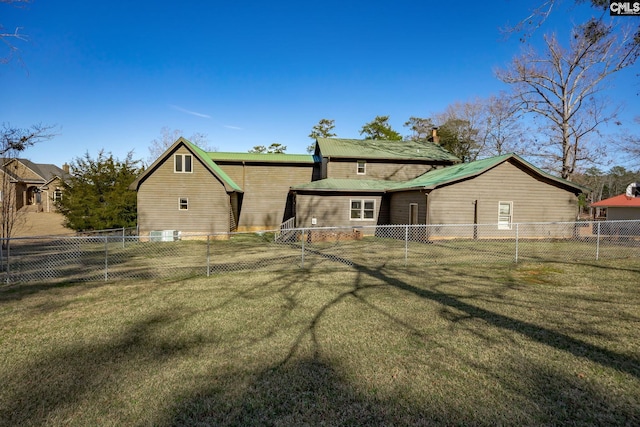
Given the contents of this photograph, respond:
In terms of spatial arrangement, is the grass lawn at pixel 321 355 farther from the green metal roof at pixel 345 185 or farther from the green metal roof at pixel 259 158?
A: the green metal roof at pixel 259 158

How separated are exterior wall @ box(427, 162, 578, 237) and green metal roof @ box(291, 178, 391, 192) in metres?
4.51

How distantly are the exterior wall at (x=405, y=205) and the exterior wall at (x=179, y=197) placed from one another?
10.6 meters

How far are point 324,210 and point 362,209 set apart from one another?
101 inches

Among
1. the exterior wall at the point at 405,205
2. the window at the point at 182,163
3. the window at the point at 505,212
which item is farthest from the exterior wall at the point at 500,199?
the window at the point at 182,163

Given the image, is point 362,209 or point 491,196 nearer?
point 491,196

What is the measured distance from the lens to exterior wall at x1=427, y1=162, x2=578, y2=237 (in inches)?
701

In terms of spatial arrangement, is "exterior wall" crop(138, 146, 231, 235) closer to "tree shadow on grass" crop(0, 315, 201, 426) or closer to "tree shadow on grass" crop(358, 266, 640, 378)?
"tree shadow on grass" crop(358, 266, 640, 378)

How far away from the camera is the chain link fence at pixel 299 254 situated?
10.1 m

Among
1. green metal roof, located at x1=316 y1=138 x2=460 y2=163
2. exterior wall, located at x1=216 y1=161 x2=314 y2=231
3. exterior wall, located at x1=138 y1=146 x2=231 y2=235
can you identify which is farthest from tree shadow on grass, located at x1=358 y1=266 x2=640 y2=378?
exterior wall, located at x1=216 y1=161 x2=314 y2=231

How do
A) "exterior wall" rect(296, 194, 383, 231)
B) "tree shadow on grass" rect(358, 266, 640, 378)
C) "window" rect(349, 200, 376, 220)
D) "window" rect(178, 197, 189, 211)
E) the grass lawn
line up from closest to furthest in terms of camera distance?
the grass lawn < "tree shadow on grass" rect(358, 266, 640, 378) < "window" rect(178, 197, 189, 211) < "exterior wall" rect(296, 194, 383, 231) < "window" rect(349, 200, 376, 220)

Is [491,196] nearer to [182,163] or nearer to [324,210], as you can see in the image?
[324,210]

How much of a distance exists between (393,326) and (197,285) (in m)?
5.20

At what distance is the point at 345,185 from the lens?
840 inches

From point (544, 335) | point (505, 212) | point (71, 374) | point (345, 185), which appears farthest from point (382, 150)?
point (71, 374)
